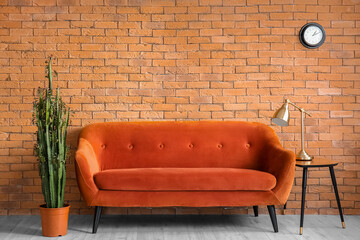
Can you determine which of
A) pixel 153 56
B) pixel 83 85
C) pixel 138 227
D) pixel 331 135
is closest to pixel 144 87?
pixel 153 56

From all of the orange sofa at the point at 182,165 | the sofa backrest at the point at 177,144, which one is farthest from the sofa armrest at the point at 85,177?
the sofa backrest at the point at 177,144

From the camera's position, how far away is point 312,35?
13.1 feet

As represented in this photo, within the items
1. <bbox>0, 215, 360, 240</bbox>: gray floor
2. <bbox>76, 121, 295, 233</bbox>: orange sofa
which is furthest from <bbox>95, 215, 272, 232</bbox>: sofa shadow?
<bbox>76, 121, 295, 233</bbox>: orange sofa

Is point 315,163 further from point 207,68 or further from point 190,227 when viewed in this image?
point 207,68

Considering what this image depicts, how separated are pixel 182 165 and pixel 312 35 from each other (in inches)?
71.1

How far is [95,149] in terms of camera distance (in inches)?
147

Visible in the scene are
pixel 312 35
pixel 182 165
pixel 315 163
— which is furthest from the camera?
pixel 312 35

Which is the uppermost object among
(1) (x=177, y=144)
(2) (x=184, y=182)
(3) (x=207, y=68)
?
(3) (x=207, y=68)

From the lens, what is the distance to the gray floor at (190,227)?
3.18 meters

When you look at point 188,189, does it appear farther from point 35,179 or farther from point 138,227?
point 35,179

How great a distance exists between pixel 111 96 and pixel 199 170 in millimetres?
1239

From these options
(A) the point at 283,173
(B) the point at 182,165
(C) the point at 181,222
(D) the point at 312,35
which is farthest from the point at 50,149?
(D) the point at 312,35

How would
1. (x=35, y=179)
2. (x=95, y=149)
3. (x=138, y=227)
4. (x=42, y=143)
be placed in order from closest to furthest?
(x=42, y=143) → (x=138, y=227) → (x=95, y=149) → (x=35, y=179)

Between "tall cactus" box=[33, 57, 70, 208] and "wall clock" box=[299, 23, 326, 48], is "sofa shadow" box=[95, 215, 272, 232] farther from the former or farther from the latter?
"wall clock" box=[299, 23, 326, 48]
